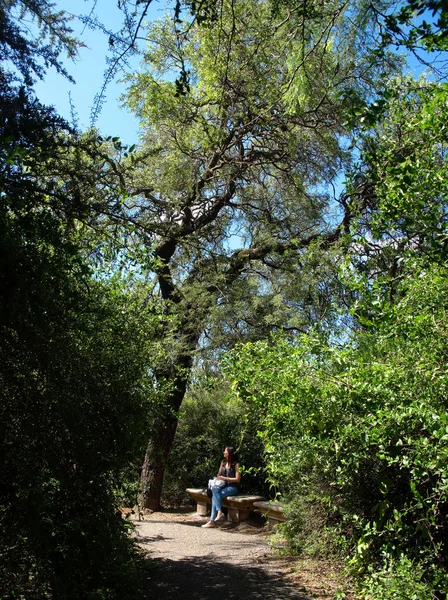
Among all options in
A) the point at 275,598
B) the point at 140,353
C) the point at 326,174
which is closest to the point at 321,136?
the point at 326,174

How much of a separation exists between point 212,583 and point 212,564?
1000 millimetres

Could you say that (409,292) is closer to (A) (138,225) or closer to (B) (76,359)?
(A) (138,225)

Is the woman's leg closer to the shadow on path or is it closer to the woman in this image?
the woman

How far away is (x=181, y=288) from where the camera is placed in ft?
36.6

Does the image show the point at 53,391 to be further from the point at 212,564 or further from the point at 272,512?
the point at 272,512

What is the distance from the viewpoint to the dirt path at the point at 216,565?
18.5 ft

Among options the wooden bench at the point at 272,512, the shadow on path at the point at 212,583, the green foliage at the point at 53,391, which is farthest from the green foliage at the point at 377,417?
the wooden bench at the point at 272,512

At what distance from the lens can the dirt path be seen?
5648 millimetres

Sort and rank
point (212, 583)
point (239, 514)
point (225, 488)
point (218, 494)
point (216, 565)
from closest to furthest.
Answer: point (212, 583)
point (216, 565)
point (239, 514)
point (218, 494)
point (225, 488)

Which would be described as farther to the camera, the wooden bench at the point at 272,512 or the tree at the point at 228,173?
the tree at the point at 228,173

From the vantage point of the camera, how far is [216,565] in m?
6.93

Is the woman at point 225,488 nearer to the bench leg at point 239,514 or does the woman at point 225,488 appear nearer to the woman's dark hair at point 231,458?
the woman's dark hair at point 231,458

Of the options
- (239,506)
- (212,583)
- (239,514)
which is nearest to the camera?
(212,583)

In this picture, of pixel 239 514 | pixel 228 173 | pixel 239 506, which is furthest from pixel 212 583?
pixel 228 173
